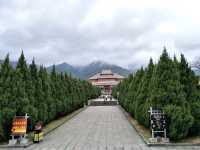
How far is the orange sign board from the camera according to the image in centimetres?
903

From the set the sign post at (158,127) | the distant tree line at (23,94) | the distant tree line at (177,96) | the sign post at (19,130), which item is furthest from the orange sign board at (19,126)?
the distant tree line at (177,96)

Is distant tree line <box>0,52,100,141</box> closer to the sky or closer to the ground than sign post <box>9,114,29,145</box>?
closer to the sky

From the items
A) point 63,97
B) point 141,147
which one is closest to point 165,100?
point 141,147

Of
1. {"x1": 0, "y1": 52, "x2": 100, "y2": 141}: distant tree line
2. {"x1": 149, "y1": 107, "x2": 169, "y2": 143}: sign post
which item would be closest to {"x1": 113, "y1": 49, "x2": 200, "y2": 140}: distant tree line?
{"x1": 149, "y1": 107, "x2": 169, "y2": 143}: sign post

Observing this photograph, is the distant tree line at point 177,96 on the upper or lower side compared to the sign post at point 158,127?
upper

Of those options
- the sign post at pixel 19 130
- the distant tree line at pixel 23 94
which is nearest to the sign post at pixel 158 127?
the sign post at pixel 19 130

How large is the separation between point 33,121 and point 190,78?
24.2 ft

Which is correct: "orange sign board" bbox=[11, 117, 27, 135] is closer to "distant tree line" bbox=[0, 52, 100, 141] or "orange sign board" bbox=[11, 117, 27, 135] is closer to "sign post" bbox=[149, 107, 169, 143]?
"distant tree line" bbox=[0, 52, 100, 141]

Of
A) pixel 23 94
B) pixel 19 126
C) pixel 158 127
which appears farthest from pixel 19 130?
pixel 158 127

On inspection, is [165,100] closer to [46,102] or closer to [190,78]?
[190,78]

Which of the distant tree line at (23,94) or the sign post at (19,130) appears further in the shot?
the distant tree line at (23,94)

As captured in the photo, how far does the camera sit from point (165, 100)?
980cm

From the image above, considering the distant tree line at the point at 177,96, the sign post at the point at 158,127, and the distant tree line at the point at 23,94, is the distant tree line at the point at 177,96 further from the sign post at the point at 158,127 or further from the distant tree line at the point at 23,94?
the distant tree line at the point at 23,94

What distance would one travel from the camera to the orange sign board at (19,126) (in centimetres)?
903
